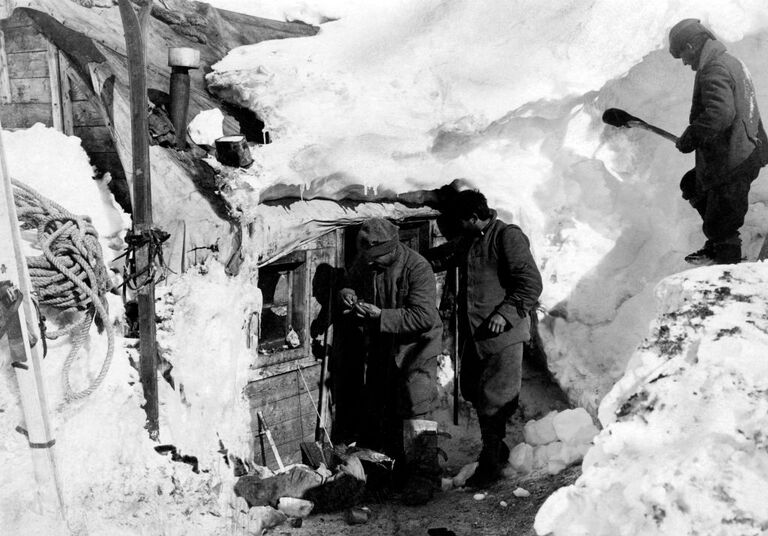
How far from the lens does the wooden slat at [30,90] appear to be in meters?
5.04

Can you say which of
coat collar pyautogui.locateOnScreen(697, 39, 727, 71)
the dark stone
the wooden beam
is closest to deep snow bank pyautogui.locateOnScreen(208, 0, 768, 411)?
coat collar pyautogui.locateOnScreen(697, 39, 727, 71)

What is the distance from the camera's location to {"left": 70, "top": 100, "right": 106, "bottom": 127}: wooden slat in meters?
5.05

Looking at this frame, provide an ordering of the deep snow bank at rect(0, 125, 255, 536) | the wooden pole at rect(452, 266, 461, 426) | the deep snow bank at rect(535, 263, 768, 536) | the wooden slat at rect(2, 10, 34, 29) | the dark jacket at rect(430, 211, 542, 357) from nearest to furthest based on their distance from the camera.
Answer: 1. the deep snow bank at rect(535, 263, 768, 536)
2. the deep snow bank at rect(0, 125, 255, 536)
3. the wooden slat at rect(2, 10, 34, 29)
4. the dark jacket at rect(430, 211, 542, 357)
5. the wooden pole at rect(452, 266, 461, 426)

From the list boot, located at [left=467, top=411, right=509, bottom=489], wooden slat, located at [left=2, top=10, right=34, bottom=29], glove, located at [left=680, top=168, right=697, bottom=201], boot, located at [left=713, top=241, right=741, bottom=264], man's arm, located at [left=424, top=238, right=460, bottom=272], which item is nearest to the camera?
wooden slat, located at [left=2, top=10, right=34, bottom=29]

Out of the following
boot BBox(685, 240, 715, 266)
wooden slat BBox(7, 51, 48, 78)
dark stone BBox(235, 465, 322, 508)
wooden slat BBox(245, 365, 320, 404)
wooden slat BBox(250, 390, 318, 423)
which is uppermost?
wooden slat BBox(7, 51, 48, 78)

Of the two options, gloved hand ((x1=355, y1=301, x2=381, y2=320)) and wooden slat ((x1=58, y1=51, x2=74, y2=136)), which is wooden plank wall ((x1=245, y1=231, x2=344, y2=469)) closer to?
gloved hand ((x1=355, y1=301, x2=381, y2=320))

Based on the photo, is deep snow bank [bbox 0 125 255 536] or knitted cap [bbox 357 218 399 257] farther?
knitted cap [bbox 357 218 399 257]

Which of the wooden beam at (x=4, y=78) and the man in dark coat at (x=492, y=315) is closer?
the wooden beam at (x=4, y=78)

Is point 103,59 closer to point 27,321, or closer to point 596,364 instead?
point 27,321

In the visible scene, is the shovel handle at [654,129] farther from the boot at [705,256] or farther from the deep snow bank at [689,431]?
the deep snow bank at [689,431]

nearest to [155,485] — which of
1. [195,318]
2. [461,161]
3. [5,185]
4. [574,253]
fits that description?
[195,318]

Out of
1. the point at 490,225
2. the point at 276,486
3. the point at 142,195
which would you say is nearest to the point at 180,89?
the point at 142,195

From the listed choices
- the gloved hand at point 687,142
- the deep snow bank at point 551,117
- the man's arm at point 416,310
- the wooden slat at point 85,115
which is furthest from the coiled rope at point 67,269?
the gloved hand at point 687,142

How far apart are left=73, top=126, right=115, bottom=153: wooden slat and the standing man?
4785 millimetres
